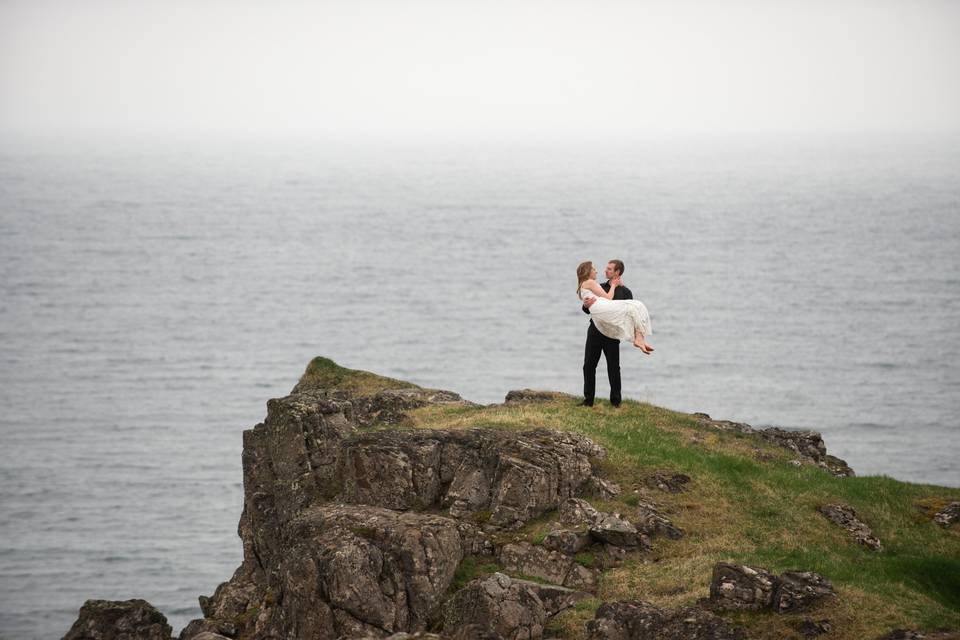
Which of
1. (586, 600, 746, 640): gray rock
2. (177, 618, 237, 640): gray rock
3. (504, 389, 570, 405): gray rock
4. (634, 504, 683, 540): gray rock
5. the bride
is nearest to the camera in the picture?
(586, 600, 746, 640): gray rock

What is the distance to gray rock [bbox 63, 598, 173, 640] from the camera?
2762cm

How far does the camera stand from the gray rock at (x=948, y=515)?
96.5 ft

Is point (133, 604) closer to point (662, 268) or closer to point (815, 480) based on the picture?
point (815, 480)

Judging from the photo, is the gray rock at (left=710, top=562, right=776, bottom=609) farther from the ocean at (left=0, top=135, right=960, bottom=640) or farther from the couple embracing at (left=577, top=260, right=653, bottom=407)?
the ocean at (left=0, top=135, right=960, bottom=640)

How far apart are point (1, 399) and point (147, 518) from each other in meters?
37.1

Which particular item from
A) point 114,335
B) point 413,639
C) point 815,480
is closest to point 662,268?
point 114,335

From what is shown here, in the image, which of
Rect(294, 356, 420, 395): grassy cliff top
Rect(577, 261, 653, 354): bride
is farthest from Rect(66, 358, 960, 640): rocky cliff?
Rect(294, 356, 420, 395): grassy cliff top

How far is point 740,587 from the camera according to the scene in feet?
73.4

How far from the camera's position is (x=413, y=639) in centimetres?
2128

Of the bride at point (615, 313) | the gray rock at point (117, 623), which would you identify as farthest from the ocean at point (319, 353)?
the bride at point (615, 313)

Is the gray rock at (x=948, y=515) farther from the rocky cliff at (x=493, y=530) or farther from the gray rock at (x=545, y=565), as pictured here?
the gray rock at (x=545, y=565)

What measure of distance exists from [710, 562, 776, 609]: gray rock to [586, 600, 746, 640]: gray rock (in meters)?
0.76

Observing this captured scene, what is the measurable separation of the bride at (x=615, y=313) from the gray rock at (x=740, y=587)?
30.4ft

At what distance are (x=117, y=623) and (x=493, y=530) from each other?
999 centimetres
